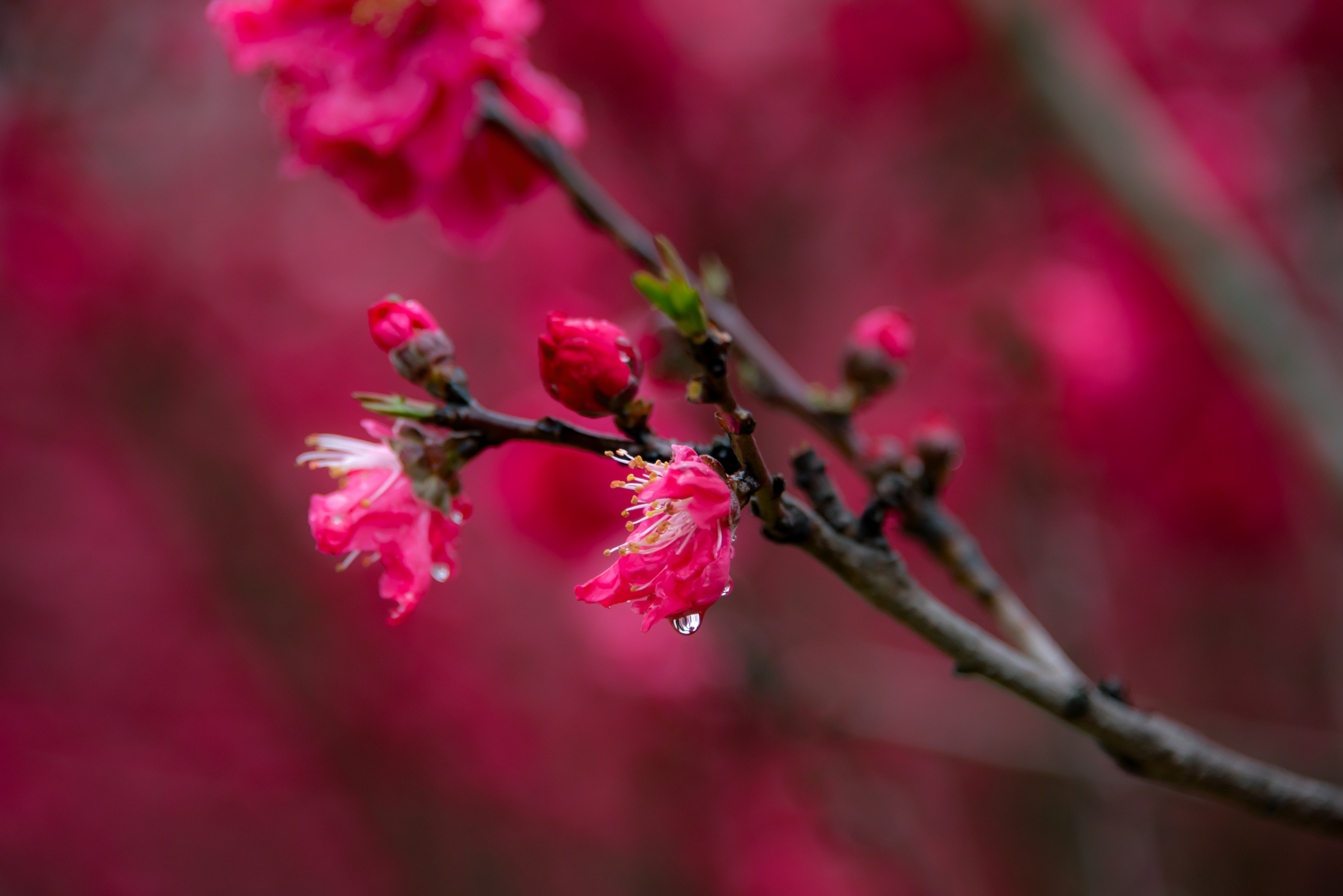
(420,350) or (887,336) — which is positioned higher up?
(887,336)

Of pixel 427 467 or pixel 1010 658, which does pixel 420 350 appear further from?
pixel 1010 658

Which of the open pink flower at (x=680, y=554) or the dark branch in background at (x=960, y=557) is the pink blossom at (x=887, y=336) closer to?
the dark branch in background at (x=960, y=557)

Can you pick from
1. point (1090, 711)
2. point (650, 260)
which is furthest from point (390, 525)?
point (1090, 711)

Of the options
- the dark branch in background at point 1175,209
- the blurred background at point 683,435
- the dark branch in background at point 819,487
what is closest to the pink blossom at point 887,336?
the dark branch in background at point 819,487

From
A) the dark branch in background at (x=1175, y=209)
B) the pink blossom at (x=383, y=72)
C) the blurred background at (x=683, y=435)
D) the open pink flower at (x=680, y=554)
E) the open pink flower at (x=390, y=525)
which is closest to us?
the open pink flower at (x=680, y=554)

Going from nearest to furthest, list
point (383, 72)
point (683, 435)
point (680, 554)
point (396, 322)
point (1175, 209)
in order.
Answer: point (680, 554)
point (396, 322)
point (383, 72)
point (1175, 209)
point (683, 435)

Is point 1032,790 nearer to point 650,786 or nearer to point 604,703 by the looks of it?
point 650,786
